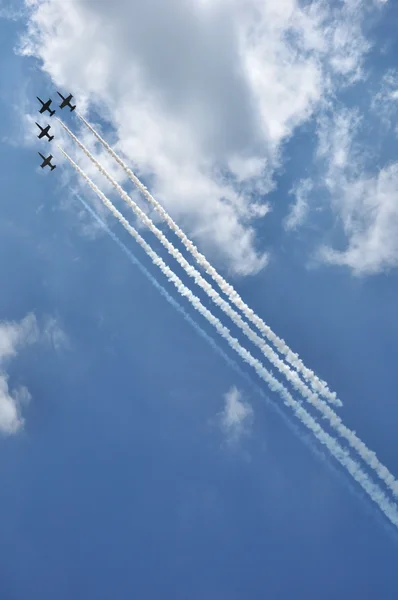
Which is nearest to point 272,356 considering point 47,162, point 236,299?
point 236,299

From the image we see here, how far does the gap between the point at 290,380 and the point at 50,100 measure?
253 feet

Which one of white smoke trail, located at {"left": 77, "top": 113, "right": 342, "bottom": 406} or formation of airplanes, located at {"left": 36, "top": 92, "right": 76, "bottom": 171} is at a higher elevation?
formation of airplanes, located at {"left": 36, "top": 92, "right": 76, "bottom": 171}

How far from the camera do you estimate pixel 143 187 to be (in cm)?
10625

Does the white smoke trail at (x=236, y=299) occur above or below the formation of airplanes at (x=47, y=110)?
below

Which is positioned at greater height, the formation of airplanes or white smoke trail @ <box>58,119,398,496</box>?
the formation of airplanes

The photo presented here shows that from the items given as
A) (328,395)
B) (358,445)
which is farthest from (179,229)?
(358,445)

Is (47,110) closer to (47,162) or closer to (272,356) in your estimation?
(47,162)

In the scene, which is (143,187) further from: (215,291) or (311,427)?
(311,427)

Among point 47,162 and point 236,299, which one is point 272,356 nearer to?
point 236,299

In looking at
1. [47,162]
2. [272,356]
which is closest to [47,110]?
[47,162]

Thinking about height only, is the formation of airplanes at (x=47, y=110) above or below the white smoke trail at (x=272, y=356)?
above

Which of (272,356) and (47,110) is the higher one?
(47,110)

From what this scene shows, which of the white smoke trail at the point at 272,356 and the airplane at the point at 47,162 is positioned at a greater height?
the airplane at the point at 47,162

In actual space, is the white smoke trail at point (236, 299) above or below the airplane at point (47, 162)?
below
